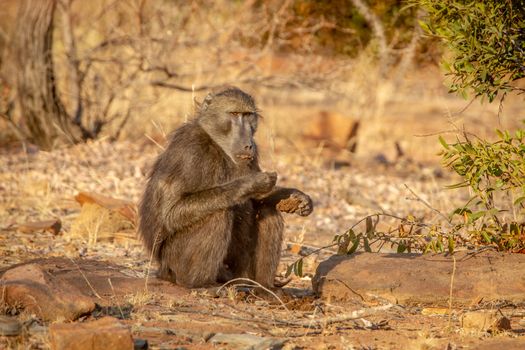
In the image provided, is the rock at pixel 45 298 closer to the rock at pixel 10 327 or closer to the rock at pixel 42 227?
the rock at pixel 10 327

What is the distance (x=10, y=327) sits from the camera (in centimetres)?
383

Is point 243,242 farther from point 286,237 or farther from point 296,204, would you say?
point 286,237

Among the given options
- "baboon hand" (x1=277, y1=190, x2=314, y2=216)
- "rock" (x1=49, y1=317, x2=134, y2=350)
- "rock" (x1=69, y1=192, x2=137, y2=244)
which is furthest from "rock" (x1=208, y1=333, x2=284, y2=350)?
"rock" (x1=69, y1=192, x2=137, y2=244)

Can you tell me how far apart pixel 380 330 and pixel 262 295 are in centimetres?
101

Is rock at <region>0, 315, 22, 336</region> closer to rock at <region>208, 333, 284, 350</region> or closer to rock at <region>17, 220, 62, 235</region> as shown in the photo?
rock at <region>208, 333, 284, 350</region>

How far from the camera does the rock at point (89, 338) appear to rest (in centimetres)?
357

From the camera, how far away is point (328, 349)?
4023 mm

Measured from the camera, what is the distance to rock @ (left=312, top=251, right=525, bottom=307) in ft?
16.7

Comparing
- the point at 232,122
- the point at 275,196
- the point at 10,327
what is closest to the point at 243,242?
the point at 275,196

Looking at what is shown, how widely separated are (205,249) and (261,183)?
54 centimetres

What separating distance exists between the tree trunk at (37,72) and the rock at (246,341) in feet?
22.2

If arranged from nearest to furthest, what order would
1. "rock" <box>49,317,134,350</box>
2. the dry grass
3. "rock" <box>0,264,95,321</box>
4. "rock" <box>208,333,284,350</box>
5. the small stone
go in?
"rock" <box>49,317,134,350</box> → the small stone → "rock" <box>208,333,284,350</box> → "rock" <box>0,264,95,321</box> → the dry grass

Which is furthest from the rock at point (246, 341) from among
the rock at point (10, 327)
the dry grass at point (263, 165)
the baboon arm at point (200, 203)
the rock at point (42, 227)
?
the rock at point (42, 227)

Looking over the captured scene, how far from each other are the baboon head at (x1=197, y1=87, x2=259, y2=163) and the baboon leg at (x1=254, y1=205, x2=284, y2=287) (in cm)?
39
